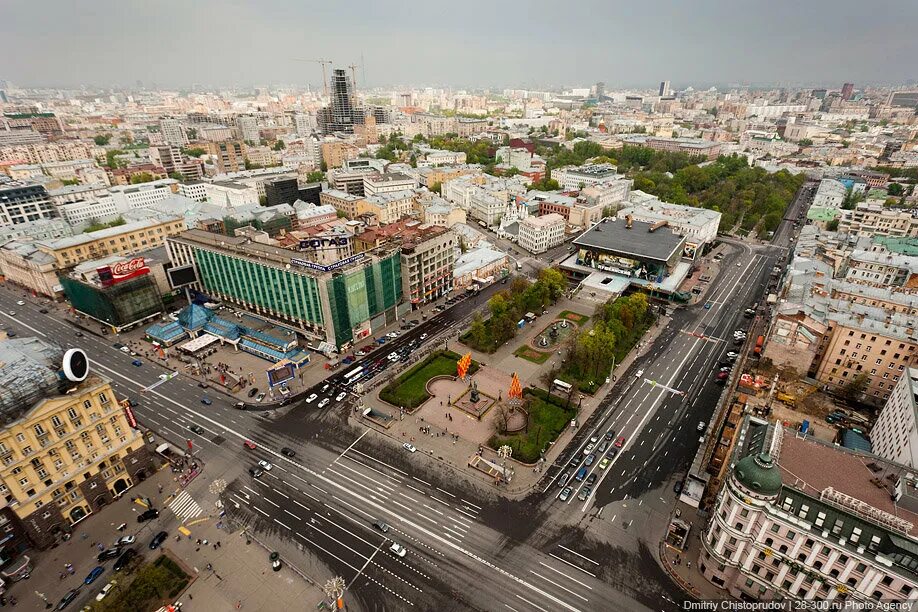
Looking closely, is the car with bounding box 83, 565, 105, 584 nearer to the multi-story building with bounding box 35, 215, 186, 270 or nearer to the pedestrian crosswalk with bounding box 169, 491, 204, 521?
the pedestrian crosswalk with bounding box 169, 491, 204, 521

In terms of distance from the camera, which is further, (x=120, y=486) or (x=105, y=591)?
(x=120, y=486)

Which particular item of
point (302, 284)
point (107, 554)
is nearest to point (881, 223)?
point (302, 284)

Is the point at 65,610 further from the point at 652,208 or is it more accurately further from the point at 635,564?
the point at 652,208

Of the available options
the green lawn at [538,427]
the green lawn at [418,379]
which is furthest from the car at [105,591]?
the green lawn at [538,427]

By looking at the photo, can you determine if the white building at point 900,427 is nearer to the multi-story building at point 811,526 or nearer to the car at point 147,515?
the multi-story building at point 811,526

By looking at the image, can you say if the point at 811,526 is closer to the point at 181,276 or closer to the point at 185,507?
the point at 185,507

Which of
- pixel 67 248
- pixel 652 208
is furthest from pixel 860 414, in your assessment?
pixel 67 248
